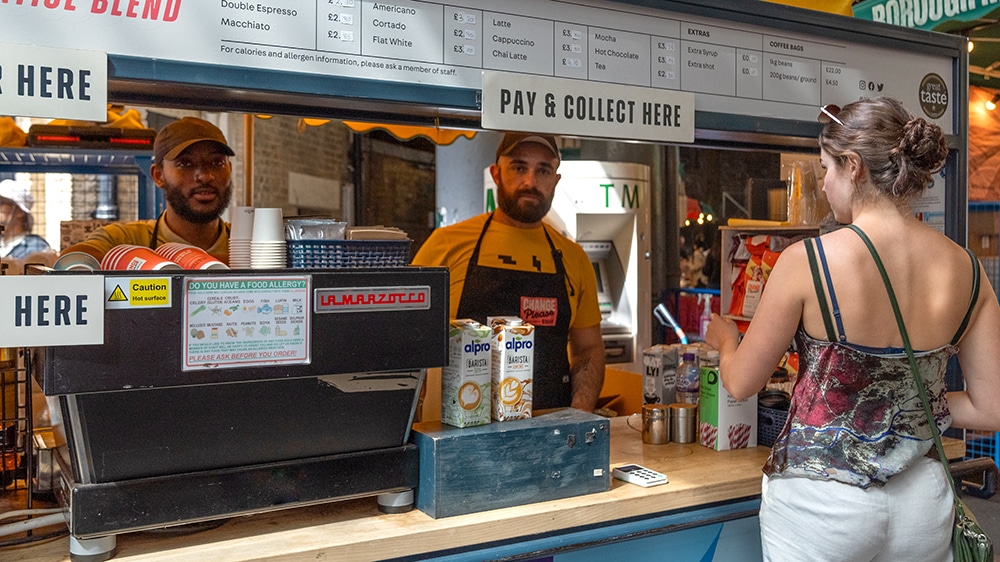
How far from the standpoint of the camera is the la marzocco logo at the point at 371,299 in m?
1.54

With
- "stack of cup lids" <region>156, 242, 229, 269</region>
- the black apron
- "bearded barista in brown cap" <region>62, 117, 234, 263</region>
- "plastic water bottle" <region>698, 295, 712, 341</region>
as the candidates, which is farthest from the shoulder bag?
"plastic water bottle" <region>698, 295, 712, 341</region>

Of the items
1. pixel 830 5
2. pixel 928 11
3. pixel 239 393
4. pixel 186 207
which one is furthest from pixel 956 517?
pixel 928 11

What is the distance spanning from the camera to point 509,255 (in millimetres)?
3367

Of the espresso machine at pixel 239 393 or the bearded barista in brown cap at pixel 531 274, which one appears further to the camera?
the bearded barista in brown cap at pixel 531 274

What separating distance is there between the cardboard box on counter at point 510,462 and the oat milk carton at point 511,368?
0.10 ft

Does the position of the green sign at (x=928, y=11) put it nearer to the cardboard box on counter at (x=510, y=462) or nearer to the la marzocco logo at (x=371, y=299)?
the cardboard box on counter at (x=510, y=462)

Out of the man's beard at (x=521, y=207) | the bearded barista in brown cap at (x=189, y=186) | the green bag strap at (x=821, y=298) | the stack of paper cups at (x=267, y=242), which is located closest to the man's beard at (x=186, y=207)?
the bearded barista in brown cap at (x=189, y=186)

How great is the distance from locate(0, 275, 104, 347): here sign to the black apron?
1987mm

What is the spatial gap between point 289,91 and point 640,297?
4.46 m

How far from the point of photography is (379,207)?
8391 millimetres

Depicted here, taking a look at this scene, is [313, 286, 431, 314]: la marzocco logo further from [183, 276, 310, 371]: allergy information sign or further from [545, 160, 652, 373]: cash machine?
[545, 160, 652, 373]: cash machine

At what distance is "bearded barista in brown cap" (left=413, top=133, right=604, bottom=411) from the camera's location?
3312 mm

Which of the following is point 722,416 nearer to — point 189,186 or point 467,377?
point 467,377

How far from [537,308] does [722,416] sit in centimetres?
122
